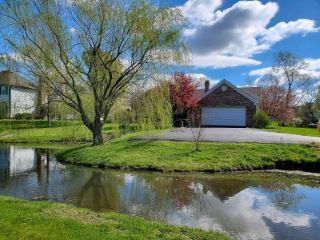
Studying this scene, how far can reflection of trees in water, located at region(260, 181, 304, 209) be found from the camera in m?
9.81

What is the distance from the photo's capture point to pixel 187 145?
17781 millimetres

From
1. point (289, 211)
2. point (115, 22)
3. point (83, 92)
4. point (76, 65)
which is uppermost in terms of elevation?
point (115, 22)

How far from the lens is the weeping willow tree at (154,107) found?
1836cm

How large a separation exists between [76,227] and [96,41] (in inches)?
521

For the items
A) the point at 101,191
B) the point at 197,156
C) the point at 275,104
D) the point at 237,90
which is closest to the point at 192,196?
the point at 101,191

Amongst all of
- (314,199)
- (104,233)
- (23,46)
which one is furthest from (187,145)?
(104,233)

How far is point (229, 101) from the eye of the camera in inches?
1356

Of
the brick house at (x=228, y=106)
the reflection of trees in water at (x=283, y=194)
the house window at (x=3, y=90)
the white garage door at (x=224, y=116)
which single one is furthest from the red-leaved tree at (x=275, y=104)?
the reflection of trees in water at (x=283, y=194)

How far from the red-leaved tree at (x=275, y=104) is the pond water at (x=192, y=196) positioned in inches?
1372

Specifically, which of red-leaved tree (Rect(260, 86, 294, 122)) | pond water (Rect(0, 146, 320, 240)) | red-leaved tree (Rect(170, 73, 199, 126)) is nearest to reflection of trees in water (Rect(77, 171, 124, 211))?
pond water (Rect(0, 146, 320, 240))

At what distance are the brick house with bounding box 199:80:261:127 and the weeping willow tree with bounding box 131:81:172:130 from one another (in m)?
15.0

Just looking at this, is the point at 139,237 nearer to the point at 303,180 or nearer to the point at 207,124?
the point at 303,180

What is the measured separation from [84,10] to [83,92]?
4458 mm

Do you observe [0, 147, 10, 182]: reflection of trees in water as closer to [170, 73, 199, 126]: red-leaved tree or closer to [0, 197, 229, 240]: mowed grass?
[0, 197, 229, 240]: mowed grass
